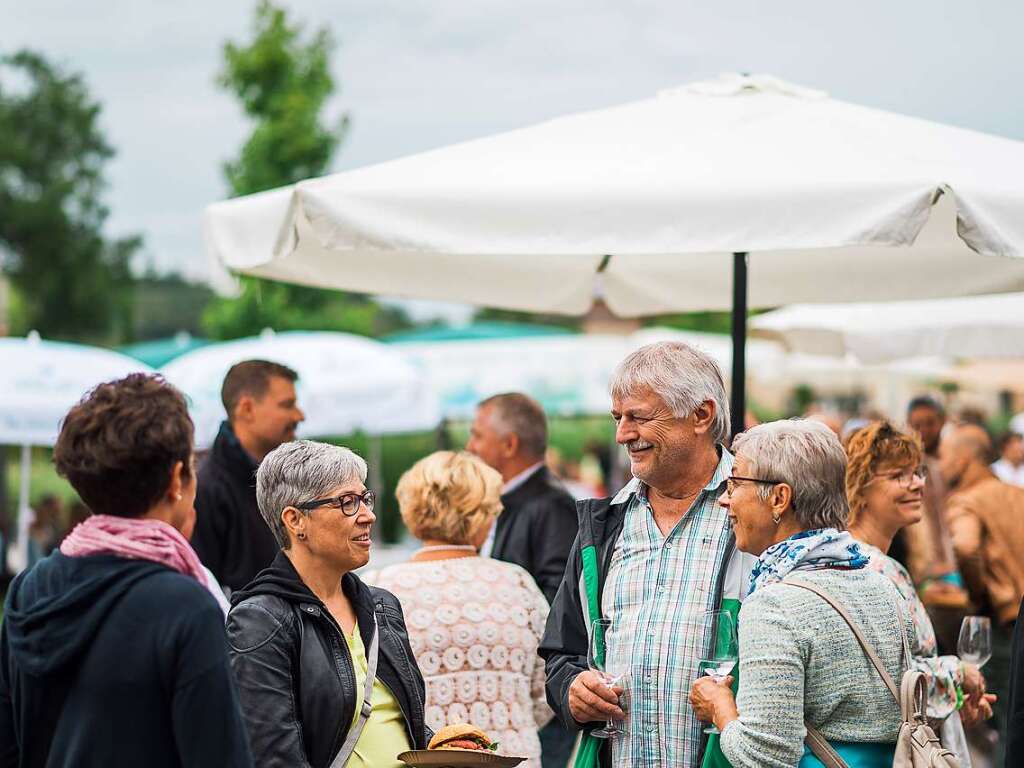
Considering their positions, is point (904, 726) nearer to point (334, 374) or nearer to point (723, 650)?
point (723, 650)

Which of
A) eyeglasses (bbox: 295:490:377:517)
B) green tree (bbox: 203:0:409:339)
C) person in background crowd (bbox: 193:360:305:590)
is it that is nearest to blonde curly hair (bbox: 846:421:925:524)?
eyeglasses (bbox: 295:490:377:517)

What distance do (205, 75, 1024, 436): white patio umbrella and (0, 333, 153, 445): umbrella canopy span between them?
5495 millimetres

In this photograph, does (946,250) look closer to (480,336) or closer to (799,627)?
(799,627)

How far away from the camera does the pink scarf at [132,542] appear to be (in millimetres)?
2383

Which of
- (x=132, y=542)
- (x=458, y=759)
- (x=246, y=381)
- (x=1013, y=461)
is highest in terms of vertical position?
(x=246, y=381)

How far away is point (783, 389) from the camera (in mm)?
65750

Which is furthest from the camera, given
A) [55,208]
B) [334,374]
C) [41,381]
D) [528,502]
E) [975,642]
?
[55,208]

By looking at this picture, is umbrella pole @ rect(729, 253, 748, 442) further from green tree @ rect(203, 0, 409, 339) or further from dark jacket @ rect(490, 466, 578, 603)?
green tree @ rect(203, 0, 409, 339)

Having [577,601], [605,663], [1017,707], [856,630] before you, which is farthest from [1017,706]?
[577,601]

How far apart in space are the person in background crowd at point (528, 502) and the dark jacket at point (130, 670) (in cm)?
270

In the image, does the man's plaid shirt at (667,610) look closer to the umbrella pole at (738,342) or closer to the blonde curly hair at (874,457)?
the blonde curly hair at (874,457)

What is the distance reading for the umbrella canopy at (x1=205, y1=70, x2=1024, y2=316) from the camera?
3588mm

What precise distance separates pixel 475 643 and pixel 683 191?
60.0 inches

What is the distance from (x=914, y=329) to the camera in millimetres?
8711
